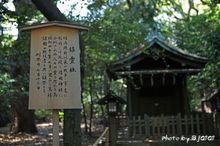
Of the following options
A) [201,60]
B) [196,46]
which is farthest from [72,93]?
[196,46]

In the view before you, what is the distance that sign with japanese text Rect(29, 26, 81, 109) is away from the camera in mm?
7148

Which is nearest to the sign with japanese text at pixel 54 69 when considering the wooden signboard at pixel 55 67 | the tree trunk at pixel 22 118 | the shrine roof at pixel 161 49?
the wooden signboard at pixel 55 67

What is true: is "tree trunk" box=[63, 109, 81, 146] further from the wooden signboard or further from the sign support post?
the wooden signboard

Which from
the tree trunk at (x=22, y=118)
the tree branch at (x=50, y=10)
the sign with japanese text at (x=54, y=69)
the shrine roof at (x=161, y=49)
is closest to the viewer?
the sign with japanese text at (x=54, y=69)

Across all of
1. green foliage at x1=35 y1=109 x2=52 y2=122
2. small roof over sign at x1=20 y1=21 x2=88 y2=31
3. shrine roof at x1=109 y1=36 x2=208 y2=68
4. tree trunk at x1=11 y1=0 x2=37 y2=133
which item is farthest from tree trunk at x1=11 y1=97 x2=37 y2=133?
small roof over sign at x1=20 y1=21 x2=88 y2=31

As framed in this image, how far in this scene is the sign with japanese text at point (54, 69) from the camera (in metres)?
7.15

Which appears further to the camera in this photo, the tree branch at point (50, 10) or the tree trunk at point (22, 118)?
the tree trunk at point (22, 118)

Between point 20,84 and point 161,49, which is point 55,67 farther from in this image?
point 161,49

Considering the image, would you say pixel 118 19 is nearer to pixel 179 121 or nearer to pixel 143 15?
pixel 179 121

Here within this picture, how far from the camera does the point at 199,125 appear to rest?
47.8 feet

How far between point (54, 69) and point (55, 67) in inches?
1.9

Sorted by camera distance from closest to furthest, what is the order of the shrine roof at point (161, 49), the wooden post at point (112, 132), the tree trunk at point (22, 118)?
the wooden post at point (112, 132) < the shrine roof at point (161, 49) < the tree trunk at point (22, 118)

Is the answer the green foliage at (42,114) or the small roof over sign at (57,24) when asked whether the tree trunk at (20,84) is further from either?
the green foliage at (42,114)

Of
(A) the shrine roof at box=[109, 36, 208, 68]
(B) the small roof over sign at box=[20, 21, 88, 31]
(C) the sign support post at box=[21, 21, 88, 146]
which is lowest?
(C) the sign support post at box=[21, 21, 88, 146]
